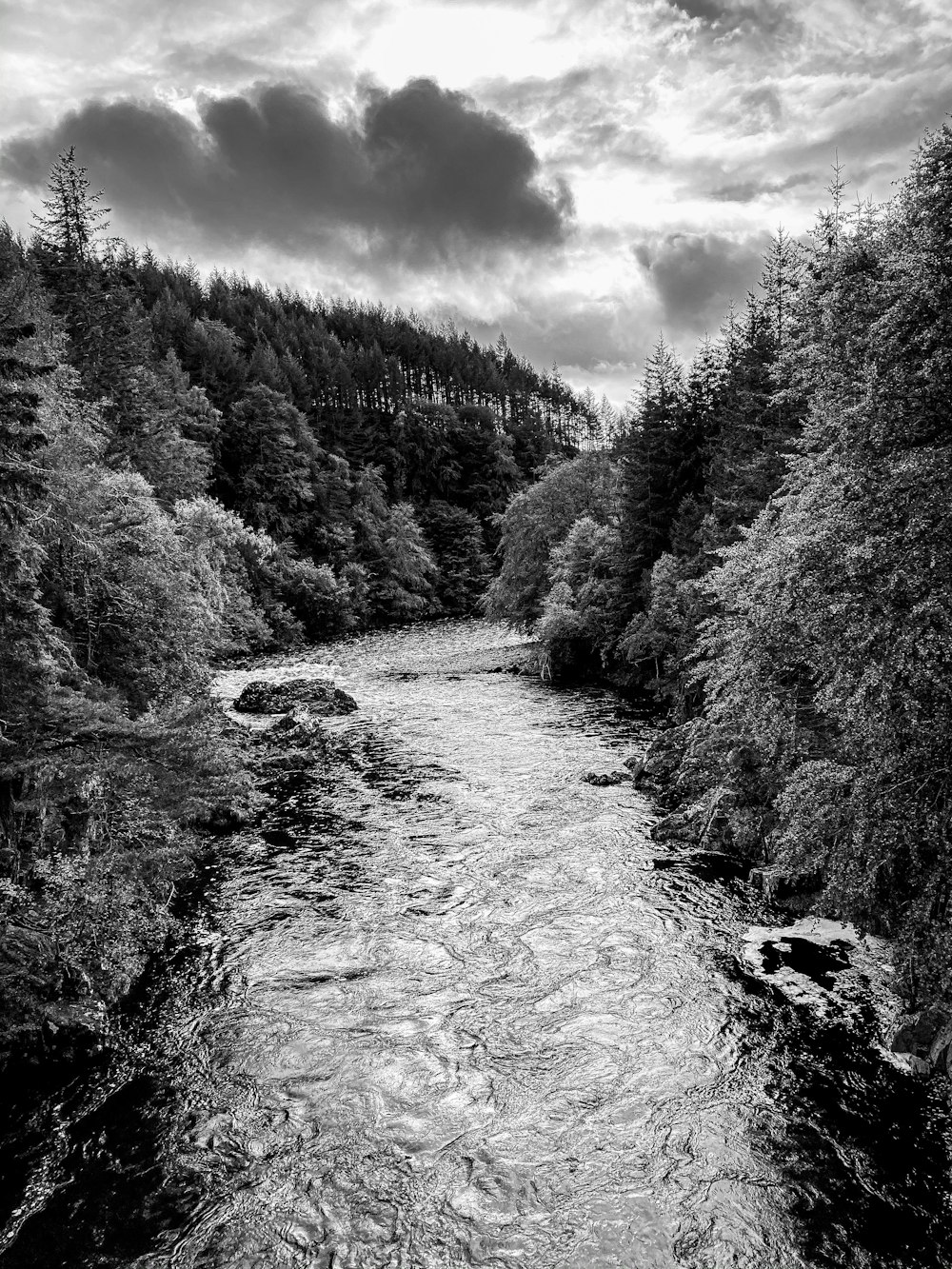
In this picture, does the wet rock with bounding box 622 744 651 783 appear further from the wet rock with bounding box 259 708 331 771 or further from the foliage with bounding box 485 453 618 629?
the foliage with bounding box 485 453 618 629

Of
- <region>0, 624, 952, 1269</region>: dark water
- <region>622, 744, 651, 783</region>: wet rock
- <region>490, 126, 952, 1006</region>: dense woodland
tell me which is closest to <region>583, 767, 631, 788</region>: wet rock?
<region>622, 744, 651, 783</region>: wet rock

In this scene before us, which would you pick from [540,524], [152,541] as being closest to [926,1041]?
[152,541]

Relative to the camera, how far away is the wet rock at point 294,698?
106ft

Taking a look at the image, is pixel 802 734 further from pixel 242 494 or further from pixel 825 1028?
pixel 242 494

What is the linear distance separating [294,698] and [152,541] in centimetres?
1459

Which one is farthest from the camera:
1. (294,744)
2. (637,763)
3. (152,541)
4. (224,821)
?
(294,744)

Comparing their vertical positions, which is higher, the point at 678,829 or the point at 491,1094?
the point at 678,829

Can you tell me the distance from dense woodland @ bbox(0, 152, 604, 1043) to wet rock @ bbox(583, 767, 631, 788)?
1016 cm

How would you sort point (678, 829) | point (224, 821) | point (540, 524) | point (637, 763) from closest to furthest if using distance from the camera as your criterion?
1. point (678, 829)
2. point (224, 821)
3. point (637, 763)
4. point (540, 524)

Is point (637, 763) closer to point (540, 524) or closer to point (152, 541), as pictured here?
point (152, 541)

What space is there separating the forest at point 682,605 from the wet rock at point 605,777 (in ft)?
5.03

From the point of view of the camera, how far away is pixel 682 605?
3158 cm

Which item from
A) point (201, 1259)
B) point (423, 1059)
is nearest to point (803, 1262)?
point (423, 1059)

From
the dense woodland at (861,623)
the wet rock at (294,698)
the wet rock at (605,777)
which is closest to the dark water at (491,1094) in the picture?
the dense woodland at (861,623)
